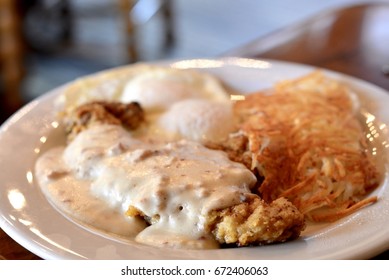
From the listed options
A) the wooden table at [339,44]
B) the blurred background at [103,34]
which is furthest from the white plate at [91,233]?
the blurred background at [103,34]

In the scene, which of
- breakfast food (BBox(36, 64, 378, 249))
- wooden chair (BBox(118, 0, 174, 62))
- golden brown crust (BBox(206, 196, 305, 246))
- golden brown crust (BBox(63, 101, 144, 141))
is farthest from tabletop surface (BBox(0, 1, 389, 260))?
wooden chair (BBox(118, 0, 174, 62))

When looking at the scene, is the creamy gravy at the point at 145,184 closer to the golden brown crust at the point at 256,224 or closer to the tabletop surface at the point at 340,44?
the golden brown crust at the point at 256,224

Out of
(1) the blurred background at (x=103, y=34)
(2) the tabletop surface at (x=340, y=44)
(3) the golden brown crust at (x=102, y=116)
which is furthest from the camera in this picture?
(1) the blurred background at (x=103, y=34)

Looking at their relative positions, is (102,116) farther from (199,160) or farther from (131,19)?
(131,19)

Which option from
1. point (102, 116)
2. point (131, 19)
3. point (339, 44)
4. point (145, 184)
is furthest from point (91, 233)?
point (131, 19)

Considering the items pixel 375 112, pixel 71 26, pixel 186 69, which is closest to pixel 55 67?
pixel 71 26

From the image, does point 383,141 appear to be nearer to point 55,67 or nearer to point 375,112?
point 375,112

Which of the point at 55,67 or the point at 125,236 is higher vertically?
the point at 125,236
